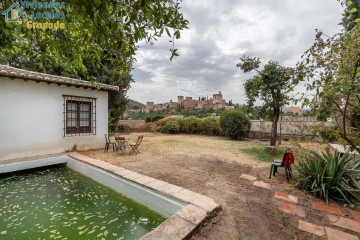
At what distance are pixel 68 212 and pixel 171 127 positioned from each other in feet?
48.7

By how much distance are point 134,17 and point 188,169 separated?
5165 millimetres

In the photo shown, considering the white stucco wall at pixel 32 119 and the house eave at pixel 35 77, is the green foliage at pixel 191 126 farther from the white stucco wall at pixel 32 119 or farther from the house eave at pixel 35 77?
the house eave at pixel 35 77

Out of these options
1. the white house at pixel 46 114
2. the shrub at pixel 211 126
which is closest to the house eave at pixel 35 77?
the white house at pixel 46 114

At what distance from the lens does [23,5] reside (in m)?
2.05

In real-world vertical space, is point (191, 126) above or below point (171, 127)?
above

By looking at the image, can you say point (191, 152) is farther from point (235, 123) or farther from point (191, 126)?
point (191, 126)

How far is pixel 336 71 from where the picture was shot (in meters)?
2.18

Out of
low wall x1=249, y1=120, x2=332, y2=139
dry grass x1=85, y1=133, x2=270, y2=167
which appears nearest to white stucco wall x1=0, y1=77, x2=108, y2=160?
dry grass x1=85, y1=133, x2=270, y2=167

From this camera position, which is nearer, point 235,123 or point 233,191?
point 233,191

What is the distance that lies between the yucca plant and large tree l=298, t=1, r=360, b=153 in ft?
7.79

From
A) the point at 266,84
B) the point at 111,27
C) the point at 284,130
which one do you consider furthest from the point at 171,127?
the point at 111,27

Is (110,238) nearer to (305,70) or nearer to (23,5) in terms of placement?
(23,5)

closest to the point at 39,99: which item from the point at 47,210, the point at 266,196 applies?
the point at 47,210

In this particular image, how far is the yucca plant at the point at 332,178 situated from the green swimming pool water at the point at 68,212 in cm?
371
